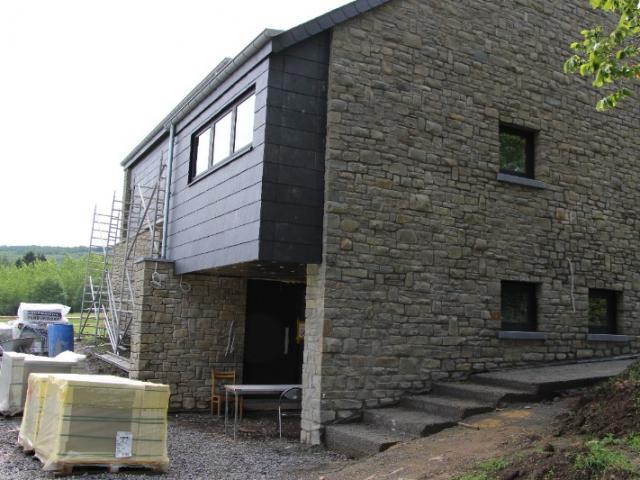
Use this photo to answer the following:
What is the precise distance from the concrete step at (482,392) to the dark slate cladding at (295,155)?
2571mm

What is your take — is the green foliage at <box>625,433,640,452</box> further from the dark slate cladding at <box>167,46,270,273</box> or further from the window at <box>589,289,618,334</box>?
the window at <box>589,289,618,334</box>

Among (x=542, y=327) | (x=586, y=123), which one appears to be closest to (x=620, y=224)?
(x=586, y=123)

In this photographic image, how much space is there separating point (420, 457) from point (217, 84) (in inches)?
261

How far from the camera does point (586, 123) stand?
37.2 feet

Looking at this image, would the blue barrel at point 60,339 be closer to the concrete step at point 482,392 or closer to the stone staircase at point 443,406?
the stone staircase at point 443,406

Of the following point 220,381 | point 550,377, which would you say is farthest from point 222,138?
point 550,377

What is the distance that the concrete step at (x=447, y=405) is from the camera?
7731 mm

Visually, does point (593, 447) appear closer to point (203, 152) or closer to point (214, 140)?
point (214, 140)

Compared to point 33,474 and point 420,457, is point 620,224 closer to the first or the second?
point 420,457

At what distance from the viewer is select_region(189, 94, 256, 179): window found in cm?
927

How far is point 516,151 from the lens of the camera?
10750 millimetres

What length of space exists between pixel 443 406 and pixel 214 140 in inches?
224

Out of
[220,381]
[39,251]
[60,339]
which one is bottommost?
[220,381]

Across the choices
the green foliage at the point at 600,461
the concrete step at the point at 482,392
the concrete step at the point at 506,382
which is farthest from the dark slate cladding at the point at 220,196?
the green foliage at the point at 600,461
